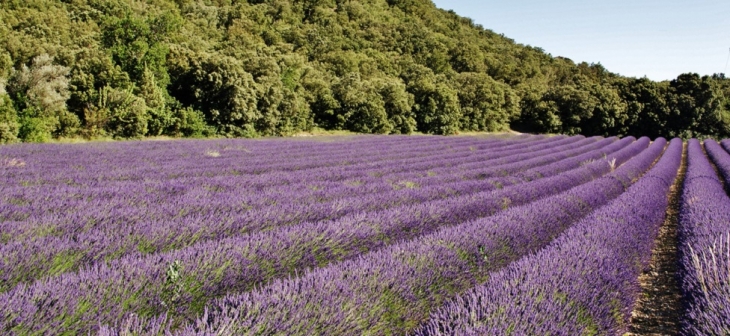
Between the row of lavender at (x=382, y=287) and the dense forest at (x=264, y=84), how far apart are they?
65.2 ft

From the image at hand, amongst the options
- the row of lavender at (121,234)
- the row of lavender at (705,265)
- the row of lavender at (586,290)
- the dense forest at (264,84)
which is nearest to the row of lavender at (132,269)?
the row of lavender at (121,234)

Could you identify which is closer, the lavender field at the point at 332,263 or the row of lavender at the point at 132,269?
the row of lavender at the point at 132,269

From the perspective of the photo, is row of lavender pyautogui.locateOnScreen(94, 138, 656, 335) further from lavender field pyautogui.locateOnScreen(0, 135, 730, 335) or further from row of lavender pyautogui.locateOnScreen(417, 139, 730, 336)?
row of lavender pyautogui.locateOnScreen(417, 139, 730, 336)

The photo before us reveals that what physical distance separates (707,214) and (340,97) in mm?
32423

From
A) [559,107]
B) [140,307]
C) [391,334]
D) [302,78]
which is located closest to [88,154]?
[140,307]

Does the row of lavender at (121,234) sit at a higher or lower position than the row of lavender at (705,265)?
lower

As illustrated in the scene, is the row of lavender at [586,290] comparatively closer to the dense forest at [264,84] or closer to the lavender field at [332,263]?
the lavender field at [332,263]

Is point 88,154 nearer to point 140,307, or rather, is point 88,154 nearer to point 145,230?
point 145,230

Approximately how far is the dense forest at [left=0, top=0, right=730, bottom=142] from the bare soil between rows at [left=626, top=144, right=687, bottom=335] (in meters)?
21.3

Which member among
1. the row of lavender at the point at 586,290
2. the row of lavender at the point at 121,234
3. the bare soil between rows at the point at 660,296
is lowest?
the bare soil between rows at the point at 660,296

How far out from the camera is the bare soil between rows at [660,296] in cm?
386

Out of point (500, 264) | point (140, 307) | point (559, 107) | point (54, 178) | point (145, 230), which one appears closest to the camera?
point (140, 307)

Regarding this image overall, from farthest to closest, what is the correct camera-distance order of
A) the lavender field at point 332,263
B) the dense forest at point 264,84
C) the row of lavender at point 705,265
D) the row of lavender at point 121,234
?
the dense forest at point 264,84 < the row of lavender at point 121,234 < the row of lavender at point 705,265 < the lavender field at point 332,263

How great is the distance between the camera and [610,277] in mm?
3586
